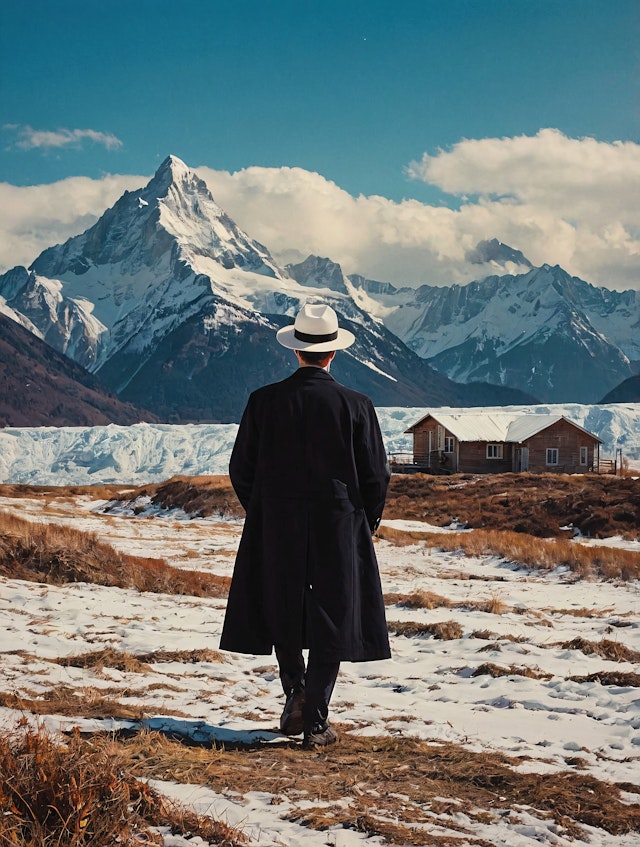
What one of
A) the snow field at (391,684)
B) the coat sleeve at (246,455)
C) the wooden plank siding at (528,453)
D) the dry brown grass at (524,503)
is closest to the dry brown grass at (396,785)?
the snow field at (391,684)

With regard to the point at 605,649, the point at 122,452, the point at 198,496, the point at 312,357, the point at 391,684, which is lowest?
the point at 198,496

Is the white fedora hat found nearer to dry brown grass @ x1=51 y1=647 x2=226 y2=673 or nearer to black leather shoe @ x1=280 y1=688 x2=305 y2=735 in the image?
black leather shoe @ x1=280 y1=688 x2=305 y2=735

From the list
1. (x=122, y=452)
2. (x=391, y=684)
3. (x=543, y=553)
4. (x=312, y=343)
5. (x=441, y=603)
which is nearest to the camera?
(x=312, y=343)

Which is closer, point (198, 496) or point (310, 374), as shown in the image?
point (310, 374)

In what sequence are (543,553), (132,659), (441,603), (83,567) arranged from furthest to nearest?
(543,553), (83,567), (441,603), (132,659)

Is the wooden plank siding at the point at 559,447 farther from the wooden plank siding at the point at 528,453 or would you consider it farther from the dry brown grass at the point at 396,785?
the dry brown grass at the point at 396,785

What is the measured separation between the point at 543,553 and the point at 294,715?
14264mm

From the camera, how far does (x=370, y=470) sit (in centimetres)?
538

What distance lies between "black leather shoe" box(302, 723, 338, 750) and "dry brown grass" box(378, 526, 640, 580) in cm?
1151

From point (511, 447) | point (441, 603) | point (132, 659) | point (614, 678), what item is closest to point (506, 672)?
point (614, 678)

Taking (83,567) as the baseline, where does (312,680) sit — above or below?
above

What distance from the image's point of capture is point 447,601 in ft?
39.3

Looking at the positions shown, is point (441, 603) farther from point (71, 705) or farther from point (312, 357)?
point (71, 705)

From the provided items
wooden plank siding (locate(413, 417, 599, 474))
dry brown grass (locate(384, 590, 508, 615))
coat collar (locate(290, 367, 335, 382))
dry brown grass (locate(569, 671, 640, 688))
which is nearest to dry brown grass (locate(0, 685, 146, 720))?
coat collar (locate(290, 367, 335, 382))
